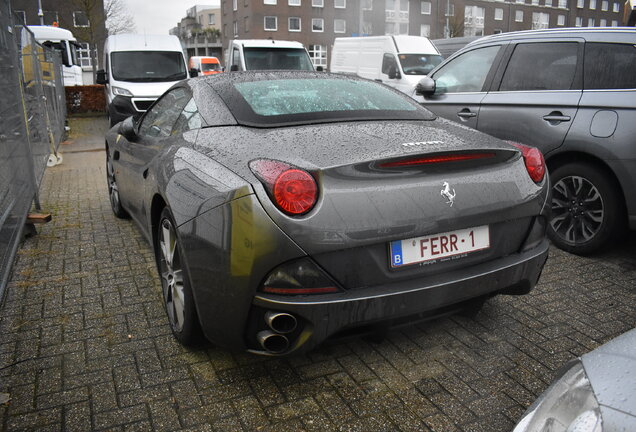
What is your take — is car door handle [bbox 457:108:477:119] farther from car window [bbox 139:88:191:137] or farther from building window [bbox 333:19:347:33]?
building window [bbox 333:19:347:33]

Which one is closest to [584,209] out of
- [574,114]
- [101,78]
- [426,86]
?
[574,114]

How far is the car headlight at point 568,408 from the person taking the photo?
128 centimetres

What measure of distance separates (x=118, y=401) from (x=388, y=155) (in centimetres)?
163

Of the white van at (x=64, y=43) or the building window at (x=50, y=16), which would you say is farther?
the building window at (x=50, y=16)

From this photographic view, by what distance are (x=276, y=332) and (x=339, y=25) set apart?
221ft

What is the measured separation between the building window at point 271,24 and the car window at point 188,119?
62589 millimetres

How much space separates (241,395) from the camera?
254cm

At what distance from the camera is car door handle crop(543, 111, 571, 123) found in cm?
442

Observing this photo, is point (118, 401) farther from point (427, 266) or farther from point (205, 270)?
point (427, 266)

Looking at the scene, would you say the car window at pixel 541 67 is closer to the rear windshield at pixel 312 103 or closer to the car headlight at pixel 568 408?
the rear windshield at pixel 312 103

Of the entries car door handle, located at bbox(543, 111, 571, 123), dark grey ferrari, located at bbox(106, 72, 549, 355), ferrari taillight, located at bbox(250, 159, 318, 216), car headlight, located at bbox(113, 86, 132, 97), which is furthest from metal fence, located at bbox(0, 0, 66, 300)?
car headlight, located at bbox(113, 86, 132, 97)

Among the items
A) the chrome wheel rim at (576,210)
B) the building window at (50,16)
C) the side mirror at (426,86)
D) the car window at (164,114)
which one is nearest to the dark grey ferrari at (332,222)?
the car window at (164,114)

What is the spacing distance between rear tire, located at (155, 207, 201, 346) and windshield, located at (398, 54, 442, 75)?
41.7 ft

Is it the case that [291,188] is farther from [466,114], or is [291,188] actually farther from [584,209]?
[466,114]
